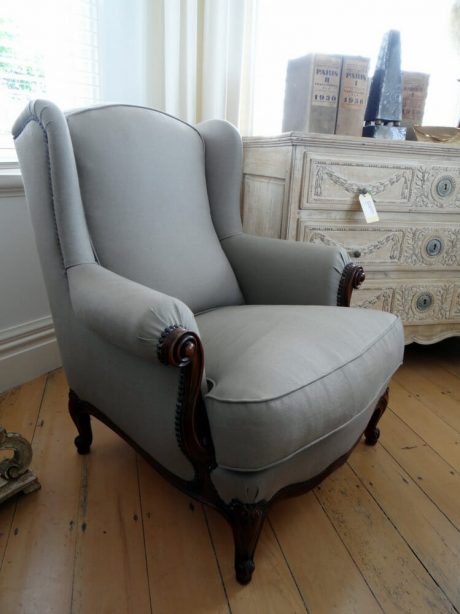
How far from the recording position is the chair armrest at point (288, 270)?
127 cm

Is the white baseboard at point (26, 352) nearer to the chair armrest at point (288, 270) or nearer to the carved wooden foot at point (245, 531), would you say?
the chair armrest at point (288, 270)

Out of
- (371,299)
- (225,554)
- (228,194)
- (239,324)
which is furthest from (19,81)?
(225,554)

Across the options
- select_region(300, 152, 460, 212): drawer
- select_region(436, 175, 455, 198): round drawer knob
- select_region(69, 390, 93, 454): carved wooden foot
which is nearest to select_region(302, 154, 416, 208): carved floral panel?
select_region(300, 152, 460, 212): drawer

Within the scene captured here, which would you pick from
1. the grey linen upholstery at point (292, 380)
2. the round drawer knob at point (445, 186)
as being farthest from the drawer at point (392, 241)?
the grey linen upholstery at point (292, 380)

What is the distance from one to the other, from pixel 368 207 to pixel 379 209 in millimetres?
97

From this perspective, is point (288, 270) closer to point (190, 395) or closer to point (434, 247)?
point (190, 395)

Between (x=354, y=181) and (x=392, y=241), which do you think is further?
(x=392, y=241)

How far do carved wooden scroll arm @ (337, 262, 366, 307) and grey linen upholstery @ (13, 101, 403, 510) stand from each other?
19mm

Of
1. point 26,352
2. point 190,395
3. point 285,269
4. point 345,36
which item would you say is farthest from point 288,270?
point 345,36

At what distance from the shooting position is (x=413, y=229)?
1679 mm

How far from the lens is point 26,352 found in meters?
1.71

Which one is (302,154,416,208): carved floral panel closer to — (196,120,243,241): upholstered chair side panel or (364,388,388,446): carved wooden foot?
(196,120,243,241): upholstered chair side panel

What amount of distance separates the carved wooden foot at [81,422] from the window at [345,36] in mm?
1364

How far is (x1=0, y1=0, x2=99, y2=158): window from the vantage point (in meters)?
1.54
